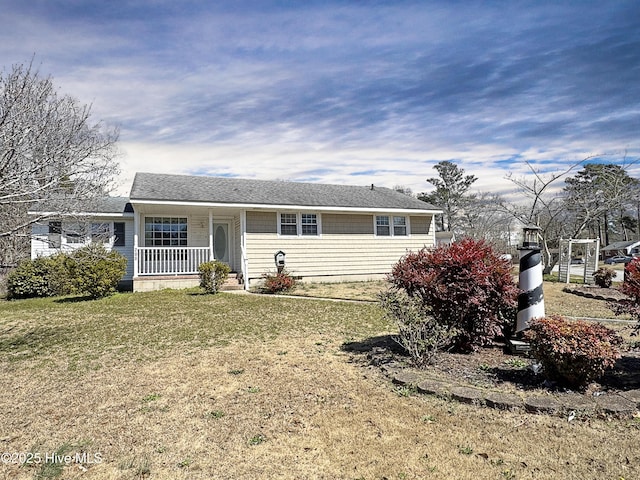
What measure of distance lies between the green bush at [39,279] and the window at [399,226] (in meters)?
12.5

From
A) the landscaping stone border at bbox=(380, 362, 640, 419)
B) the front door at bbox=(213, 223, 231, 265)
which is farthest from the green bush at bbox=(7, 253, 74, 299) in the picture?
the landscaping stone border at bbox=(380, 362, 640, 419)

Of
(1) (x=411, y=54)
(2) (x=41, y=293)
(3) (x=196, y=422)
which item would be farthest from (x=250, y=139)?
(3) (x=196, y=422)

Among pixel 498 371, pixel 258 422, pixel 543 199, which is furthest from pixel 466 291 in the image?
pixel 543 199

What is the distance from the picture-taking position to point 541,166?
68.5 feet

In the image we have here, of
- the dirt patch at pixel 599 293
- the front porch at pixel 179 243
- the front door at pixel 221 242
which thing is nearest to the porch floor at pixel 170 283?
the front porch at pixel 179 243

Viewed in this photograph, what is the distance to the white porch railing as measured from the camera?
46.3 feet

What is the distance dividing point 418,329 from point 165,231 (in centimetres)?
1310

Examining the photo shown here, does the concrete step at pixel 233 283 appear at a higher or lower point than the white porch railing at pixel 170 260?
lower

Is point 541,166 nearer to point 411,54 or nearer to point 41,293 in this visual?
point 411,54

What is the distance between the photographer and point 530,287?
5387mm

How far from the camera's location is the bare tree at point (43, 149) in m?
5.93

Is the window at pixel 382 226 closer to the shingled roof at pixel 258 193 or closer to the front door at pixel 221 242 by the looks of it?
the shingled roof at pixel 258 193

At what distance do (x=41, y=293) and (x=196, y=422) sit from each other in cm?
1312

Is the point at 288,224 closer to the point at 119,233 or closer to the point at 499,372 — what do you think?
the point at 119,233
